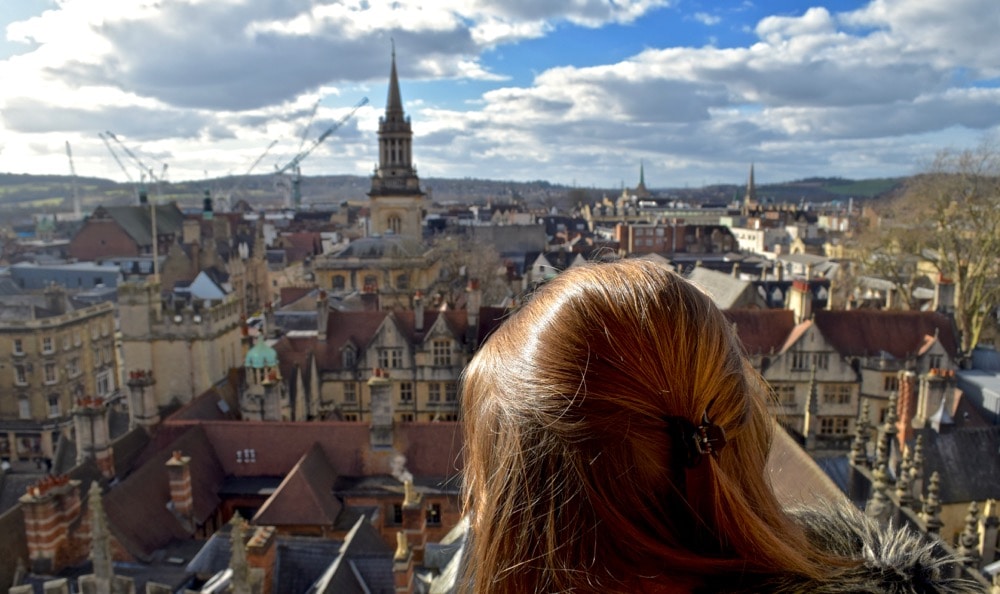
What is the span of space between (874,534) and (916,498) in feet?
54.9

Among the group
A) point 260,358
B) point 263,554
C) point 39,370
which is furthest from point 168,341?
point 39,370

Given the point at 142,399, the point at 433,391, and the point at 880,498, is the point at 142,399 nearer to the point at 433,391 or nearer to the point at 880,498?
the point at 433,391

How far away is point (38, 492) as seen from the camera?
48.3 feet

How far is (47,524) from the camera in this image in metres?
14.7

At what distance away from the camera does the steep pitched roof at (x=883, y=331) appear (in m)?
28.7

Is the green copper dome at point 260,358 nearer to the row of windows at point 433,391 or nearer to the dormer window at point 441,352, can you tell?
the row of windows at point 433,391

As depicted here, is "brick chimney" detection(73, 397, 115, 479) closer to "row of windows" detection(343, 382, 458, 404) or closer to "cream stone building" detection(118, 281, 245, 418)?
"cream stone building" detection(118, 281, 245, 418)

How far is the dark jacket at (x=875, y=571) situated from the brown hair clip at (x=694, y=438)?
42 centimetres

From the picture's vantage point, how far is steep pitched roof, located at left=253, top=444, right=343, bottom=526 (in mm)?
17125

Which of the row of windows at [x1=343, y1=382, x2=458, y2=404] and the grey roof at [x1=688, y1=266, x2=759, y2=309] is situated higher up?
the grey roof at [x1=688, y1=266, x2=759, y2=309]

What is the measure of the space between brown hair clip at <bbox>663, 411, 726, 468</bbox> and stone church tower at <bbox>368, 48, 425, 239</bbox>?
58.5 metres

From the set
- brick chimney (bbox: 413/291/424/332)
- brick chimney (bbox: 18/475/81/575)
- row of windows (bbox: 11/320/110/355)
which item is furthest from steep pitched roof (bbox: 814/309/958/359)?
row of windows (bbox: 11/320/110/355)

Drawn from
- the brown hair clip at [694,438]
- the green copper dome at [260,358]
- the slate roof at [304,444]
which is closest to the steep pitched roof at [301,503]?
the slate roof at [304,444]

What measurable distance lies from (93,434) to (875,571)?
20860 millimetres
